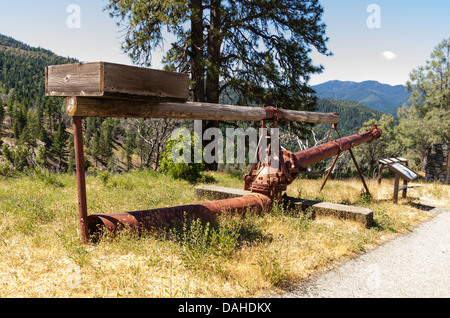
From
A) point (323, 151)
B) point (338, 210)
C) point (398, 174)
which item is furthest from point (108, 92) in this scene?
point (398, 174)

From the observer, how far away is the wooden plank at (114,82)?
3377mm

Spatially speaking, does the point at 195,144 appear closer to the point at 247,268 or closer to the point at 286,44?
the point at 286,44

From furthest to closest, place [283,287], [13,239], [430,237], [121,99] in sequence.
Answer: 1. [430,237]
2. [13,239]
3. [121,99]
4. [283,287]

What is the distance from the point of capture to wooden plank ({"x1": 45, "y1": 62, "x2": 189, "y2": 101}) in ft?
11.1

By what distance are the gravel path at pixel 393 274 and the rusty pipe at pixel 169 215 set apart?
1854 mm

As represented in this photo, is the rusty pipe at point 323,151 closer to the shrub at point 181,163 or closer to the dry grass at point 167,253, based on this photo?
the dry grass at point 167,253

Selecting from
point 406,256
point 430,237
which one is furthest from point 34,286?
point 430,237

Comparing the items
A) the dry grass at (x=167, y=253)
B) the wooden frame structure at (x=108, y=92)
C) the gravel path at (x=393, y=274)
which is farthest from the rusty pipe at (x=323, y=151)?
the wooden frame structure at (x=108, y=92)

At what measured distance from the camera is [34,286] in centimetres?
306

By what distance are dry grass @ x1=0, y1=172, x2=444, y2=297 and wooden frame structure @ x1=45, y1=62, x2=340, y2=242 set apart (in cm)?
64

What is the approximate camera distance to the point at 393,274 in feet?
13.2

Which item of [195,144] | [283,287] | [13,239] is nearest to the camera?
[283,287]
